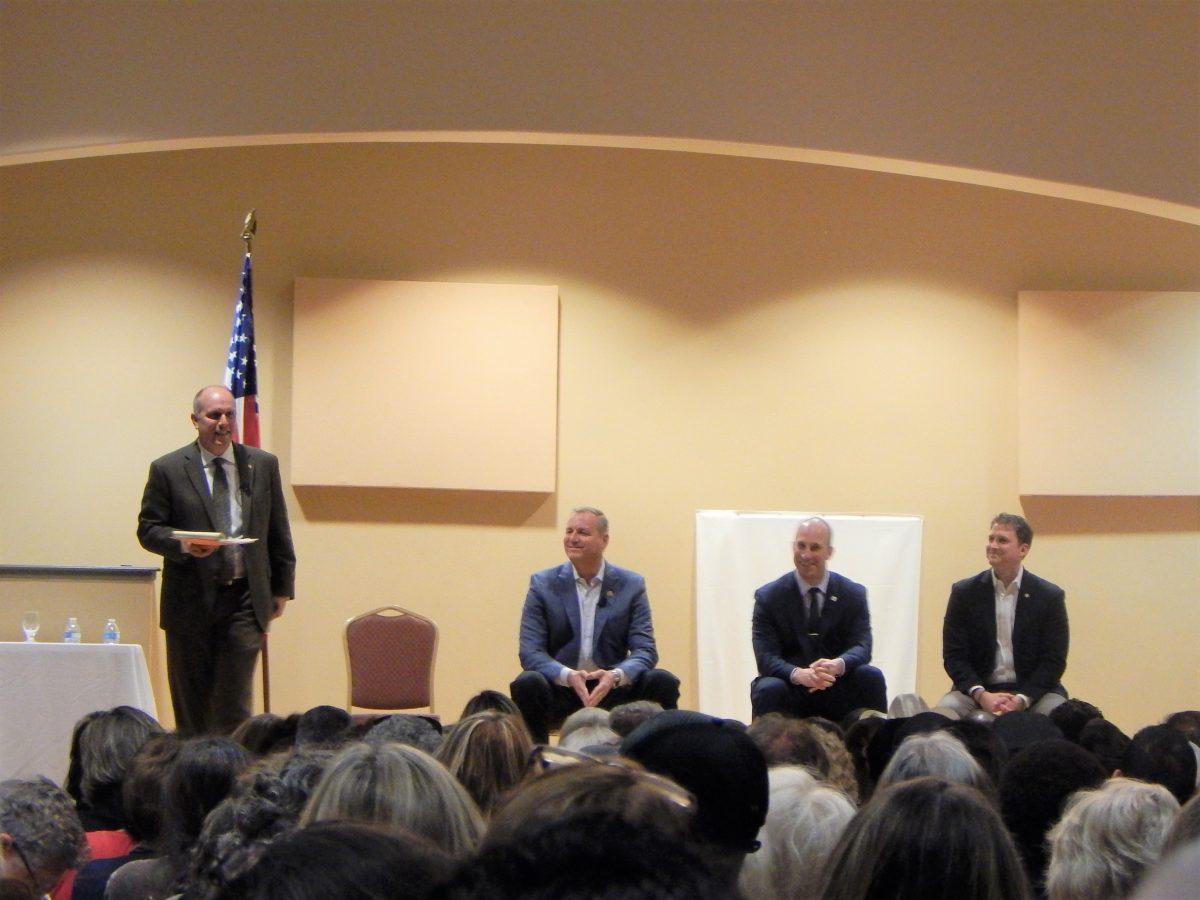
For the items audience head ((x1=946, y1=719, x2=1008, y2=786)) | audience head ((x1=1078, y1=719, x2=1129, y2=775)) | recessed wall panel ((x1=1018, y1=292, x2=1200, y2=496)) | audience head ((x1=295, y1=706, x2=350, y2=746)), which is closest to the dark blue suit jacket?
recessed wall panel ((x1=1018, y1=292, x2=1200, y2=496))

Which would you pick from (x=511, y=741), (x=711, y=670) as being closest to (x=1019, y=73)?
(x=711, y=670)

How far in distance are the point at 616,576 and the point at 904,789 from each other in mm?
4228

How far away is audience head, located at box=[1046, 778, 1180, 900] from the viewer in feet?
6.04

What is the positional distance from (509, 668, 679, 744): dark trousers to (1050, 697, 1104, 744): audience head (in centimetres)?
154

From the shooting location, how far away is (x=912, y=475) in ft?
22.9

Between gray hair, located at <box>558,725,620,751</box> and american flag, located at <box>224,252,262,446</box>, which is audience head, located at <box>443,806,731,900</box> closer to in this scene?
gray hair, located at <box>558,725,620,751</box>

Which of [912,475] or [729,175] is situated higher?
[729,175]

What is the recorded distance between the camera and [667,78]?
5672 mm

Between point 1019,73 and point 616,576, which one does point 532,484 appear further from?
point 1019,73

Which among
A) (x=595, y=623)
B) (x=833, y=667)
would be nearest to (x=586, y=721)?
(x=833, y=667)

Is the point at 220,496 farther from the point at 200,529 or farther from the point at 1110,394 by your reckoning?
the point at 1110,394

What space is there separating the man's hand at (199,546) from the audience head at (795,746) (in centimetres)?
248

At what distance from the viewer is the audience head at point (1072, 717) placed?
416 centimetres

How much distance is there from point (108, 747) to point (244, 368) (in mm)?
3429
